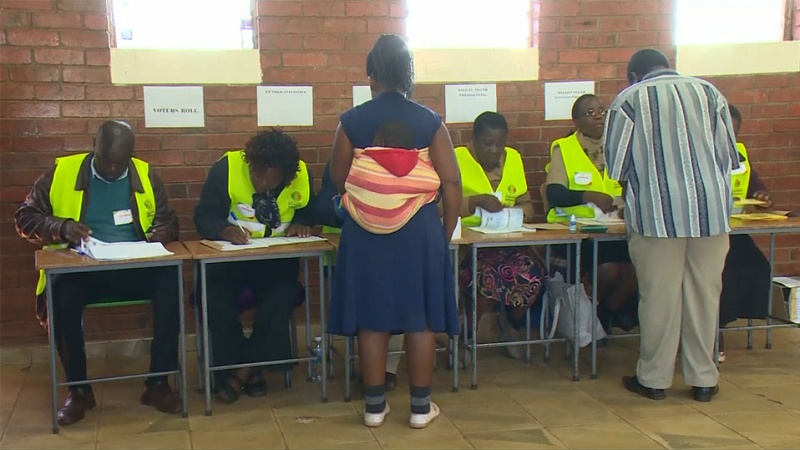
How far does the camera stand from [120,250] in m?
3.39

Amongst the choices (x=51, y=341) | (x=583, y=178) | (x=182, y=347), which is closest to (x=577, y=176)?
(x=583, y=178)

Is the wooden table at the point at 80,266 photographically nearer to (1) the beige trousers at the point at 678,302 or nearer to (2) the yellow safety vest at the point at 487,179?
(2) the yellow safety vest at the point at 487,179

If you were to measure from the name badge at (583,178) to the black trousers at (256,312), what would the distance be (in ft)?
5.32

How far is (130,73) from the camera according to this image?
4266 millimetres

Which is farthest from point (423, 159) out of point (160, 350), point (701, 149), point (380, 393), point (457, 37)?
point (457, 37)

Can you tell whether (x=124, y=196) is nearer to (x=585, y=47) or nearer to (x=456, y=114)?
(x=456, y=114)

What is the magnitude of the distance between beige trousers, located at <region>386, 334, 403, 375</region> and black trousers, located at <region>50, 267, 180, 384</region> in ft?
3.23

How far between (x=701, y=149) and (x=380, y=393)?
170 centimetres

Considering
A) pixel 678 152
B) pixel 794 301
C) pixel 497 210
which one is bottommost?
pixel 794 301

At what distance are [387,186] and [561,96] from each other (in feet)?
6.98

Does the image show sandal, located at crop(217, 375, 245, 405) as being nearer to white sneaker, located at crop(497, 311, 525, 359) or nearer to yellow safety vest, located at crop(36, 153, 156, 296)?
yellow safety vest, located at crop(36, 153, 156, 296)

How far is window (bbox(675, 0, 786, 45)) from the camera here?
5.07 m

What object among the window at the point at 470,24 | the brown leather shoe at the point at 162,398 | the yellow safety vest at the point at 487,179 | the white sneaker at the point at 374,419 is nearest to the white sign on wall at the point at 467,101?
the window at the point at 470,24

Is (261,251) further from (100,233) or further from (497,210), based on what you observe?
(497,210)
